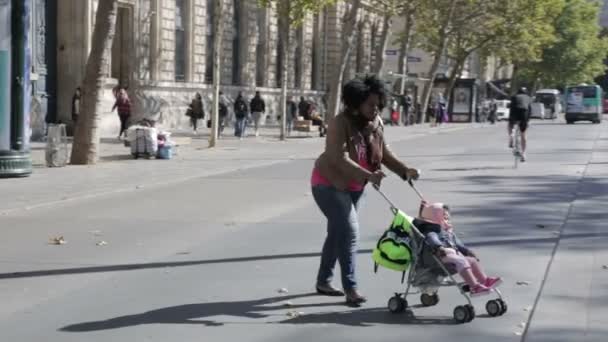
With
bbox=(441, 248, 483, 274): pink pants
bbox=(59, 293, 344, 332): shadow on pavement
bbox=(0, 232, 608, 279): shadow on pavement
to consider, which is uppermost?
bbox=(441, 248, 483, 274): pink pants

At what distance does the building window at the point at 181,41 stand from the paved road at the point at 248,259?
71.2 feet

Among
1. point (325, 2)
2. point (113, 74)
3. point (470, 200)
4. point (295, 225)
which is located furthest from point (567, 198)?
point (113, 74)

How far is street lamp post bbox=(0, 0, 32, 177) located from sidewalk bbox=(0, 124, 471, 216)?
0.37m

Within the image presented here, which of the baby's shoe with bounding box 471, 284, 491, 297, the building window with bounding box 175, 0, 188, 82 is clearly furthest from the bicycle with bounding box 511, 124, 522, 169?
the building window with bounding box 175, 0, 188, 82

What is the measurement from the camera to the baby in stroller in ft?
24.2

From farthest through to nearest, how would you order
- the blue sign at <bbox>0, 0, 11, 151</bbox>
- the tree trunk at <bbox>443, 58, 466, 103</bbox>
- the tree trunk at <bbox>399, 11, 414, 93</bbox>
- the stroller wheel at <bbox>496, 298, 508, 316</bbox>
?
the tree trunk at <bbox>443, 58, 466, 103</bbox> → the tree trunk at <bbox>399, 11, 414, 93</bbox> → the blue sign at <bbox>0, 0, 11, 151</bbox> → the stroller wheel at <bbox>496, 298, 508, 316</bbox>

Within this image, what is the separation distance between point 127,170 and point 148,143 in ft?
11.9

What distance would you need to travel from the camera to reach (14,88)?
60.7 feet

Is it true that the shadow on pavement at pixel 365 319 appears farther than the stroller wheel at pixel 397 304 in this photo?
No

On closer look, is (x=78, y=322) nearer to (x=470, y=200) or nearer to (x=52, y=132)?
(x=470, y=200)

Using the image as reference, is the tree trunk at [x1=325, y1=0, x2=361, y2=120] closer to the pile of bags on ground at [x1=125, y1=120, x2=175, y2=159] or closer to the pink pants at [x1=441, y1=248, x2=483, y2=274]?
the pile of bags on ground at [x1=125, y1=120, x2=175, y2=159]

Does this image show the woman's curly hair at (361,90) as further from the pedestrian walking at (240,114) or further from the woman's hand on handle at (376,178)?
the pedestrian walking at (240,114)

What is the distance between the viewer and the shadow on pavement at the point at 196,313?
724 cm

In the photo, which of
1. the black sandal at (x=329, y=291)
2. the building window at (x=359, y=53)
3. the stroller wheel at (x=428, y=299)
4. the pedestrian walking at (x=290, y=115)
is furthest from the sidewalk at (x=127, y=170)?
the building window at (x=359, y=53)
